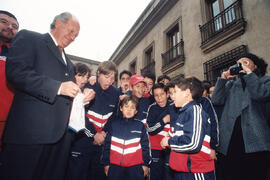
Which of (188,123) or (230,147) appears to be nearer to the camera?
(188,123)

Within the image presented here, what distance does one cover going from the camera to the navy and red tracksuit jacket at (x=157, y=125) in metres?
2.62

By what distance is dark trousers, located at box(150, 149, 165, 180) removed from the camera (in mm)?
2596

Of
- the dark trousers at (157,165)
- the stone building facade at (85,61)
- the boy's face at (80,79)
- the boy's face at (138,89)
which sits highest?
the stone building facade at (85,61)

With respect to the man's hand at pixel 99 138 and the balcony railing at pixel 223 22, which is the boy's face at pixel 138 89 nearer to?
the man's hand at pixel 99 138

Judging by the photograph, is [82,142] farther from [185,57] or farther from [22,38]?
[185,57]

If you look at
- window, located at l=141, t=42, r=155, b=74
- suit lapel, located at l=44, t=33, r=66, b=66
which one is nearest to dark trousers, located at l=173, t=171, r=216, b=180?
suit lapel, located at l=44, t=33, r=66, b=66

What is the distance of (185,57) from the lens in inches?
284

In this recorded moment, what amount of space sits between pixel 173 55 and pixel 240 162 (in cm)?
697

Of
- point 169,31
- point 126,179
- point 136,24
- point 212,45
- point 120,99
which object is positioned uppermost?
point 136,24

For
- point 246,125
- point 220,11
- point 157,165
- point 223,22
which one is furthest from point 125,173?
point 220,11

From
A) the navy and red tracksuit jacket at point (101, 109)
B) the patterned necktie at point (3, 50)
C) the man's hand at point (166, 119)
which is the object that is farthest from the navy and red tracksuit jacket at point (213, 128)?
the patterned necktie at point (3, 50)

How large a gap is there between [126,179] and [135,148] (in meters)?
0.42

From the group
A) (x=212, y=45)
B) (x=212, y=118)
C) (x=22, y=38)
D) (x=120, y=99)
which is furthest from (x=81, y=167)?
Answer: (x=212, y=45)

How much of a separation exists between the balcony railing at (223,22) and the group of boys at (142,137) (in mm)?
4367
